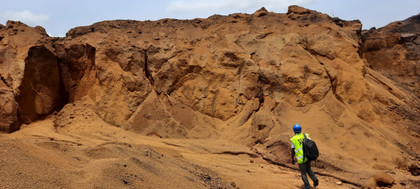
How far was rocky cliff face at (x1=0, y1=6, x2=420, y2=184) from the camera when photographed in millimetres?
8602

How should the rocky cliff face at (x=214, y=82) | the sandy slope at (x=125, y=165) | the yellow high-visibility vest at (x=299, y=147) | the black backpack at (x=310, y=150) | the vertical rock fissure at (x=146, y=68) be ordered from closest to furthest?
the sandy slope at (x=125, y=165), the black backpack at (x=310, y=150), the yellow high-visibility vest at (x=299, y=147), the rocky cliff face at (x=214, y=82), the vertical rock fissure at (x=146, y=68)

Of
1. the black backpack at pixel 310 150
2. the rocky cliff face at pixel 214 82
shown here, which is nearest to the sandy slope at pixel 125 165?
the black backpack at pixel 310 150

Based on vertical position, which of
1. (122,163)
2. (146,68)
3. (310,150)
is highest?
(146,68)

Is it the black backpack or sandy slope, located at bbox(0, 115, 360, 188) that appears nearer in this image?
sandy slope, located at bbox(0, 115, 360, 188)

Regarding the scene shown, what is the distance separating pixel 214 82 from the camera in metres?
9.74

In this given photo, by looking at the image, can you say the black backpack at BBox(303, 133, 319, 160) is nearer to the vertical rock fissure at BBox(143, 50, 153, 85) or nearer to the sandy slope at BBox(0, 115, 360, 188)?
the sandy slope at BBox(0, 115, 360, 188)

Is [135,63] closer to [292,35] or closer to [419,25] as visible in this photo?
[292,35]

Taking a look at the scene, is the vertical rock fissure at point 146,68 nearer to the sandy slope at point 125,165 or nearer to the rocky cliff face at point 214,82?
the rocky cliff face at point 214,82

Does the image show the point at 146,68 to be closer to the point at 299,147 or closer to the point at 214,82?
the point at 214,82

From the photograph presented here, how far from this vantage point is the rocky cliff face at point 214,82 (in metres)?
8.60

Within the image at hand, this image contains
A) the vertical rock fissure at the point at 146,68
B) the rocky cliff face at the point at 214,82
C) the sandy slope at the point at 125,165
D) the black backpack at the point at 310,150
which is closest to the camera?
the sandy slope at the point at 125,165

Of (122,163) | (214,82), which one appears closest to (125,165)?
(122,163)

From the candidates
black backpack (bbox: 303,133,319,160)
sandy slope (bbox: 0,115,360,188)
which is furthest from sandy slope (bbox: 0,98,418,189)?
black backpack (bbox: 303,133,319,160)

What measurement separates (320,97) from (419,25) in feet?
29.3
